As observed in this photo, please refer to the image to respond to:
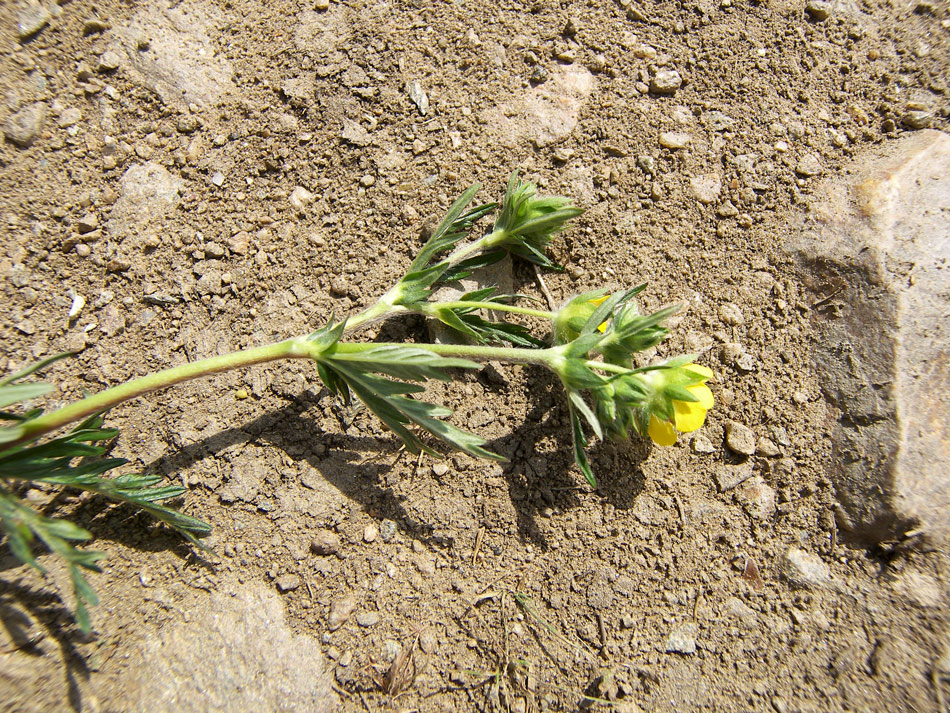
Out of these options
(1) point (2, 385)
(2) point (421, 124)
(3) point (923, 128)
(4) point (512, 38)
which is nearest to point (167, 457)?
(1) point (2, 385)

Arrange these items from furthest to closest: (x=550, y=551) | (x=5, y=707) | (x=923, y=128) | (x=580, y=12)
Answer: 1. (x=580, y=12)
2. (x=923, y=128)
3. (x=550, y=551)
4. (x=5, y=707)

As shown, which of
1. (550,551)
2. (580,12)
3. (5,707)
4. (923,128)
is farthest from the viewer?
(580,12)

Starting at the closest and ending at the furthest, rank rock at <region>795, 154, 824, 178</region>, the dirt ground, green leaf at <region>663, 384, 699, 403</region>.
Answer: green leaf at <region>663, 384, 699, 403</region> → the dirt ground → rock at <region>795, 154, 824, 178</region>

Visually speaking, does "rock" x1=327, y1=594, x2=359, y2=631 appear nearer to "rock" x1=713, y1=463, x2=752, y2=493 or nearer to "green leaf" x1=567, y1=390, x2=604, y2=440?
"green leaf" x1=567, y1=390, x2=604, y2=440

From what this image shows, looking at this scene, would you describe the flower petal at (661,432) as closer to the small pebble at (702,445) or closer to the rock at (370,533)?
the small pebble at (702,445)

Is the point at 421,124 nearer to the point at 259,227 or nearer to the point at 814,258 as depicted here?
the point at 259,227

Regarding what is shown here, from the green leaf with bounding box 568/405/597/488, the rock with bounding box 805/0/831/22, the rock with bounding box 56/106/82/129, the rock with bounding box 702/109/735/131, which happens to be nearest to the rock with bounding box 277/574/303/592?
the green leaf with bounding box 568/405/597/488

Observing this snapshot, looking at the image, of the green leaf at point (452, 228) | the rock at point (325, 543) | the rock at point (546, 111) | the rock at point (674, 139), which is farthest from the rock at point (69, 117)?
the rock at point (674, 139)
